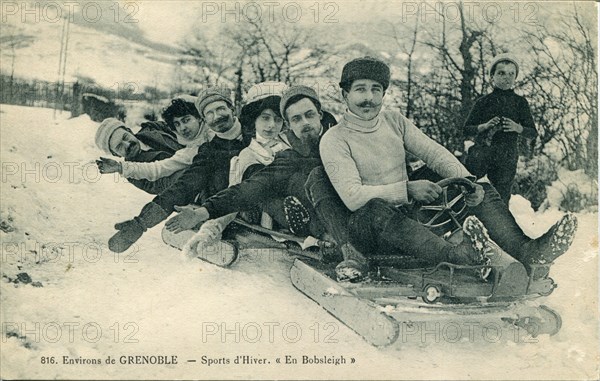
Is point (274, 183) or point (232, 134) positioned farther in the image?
point (232, 134)

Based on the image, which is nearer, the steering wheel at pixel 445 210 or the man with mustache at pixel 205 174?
the steering wheel at pixel 445 210

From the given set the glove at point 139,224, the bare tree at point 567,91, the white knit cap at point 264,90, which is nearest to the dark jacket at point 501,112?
the bare tree at point 567,91

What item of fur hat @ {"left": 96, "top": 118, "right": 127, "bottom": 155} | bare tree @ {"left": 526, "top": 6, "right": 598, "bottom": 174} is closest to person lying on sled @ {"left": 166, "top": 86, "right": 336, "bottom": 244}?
fur hat @ {"left": 96, "top": 118, "right": 127, "bottom": 155}

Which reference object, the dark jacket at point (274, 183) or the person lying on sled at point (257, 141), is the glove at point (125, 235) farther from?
the dark jacket at point (274, 183)

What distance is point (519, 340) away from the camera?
5.34m

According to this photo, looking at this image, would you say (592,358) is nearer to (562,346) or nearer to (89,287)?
(562,346)

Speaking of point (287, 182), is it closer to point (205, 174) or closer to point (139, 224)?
point (205, 174)

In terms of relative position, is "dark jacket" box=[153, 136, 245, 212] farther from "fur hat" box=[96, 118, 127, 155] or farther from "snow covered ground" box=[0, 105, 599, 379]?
"fur hat" box=[96, 118, 127, 155]

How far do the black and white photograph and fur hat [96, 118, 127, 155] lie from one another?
0.02 m

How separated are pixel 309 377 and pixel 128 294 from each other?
1493mm

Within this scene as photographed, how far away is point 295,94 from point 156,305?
6.27 ft

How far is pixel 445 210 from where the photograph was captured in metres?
5.18

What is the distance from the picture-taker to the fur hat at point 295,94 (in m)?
5.47
